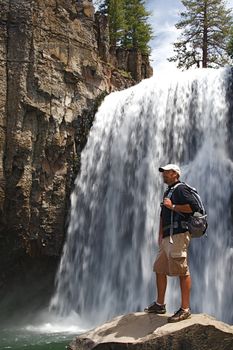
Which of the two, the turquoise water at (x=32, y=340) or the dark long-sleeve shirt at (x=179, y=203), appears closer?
the dark long-sleeve shirt at (x=179, y=203)

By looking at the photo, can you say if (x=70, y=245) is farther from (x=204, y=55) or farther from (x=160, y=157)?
(x=204, y=55)

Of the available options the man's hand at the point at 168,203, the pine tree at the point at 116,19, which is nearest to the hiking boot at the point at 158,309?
the man's hand at the point at 168,203

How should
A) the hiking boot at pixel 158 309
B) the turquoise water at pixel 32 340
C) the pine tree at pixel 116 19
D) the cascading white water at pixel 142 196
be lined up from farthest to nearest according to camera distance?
1. the pine tree at pixel 116 19
2. the cascading white water at pixel 142 196
3. the turquoise water at pixel 32 340
4. the hiking boot at pixel 158 309

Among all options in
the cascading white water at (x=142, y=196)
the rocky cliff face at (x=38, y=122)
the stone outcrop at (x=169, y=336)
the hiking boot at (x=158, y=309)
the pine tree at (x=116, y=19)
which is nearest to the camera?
the stone outcrop at (x=169, y=336)

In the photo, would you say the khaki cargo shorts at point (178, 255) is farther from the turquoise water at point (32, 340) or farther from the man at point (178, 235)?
the turquoise water at point (32, 340)

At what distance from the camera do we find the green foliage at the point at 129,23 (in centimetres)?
3106

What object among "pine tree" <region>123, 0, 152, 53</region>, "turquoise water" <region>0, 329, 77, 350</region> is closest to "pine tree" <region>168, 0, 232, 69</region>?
"pine tree" <region>123, 0, 152, 53</region>

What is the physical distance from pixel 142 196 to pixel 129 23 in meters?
21.6

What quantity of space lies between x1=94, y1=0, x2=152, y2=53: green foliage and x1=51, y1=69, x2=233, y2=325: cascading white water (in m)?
15.1

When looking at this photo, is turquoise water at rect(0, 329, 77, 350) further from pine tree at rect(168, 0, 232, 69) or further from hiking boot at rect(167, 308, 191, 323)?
pine tree at rect(168, 0, 232, 69)

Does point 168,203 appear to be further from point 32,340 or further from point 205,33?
point 205,33

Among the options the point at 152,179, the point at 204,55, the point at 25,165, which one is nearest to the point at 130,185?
the point at 152,179

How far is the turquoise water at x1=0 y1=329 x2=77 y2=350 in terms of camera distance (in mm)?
10805

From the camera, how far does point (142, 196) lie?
14.9 meters
